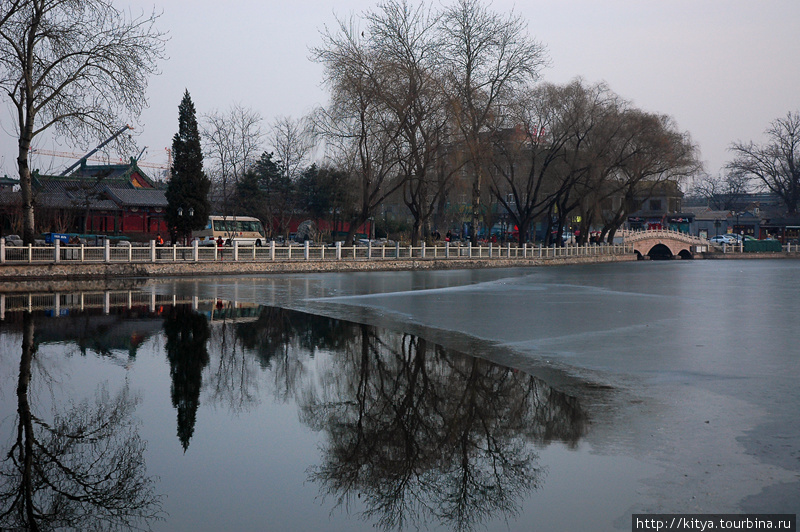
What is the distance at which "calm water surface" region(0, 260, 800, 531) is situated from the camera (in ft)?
17.5

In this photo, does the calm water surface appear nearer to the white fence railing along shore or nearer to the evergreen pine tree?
the white fence railing along shore

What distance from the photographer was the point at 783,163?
3752 inches

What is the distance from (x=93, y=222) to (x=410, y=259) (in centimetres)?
2572

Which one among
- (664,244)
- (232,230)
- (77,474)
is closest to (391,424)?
(77,474)

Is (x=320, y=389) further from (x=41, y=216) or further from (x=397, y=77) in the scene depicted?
(x=41, y=216)

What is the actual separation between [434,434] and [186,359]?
5.51 m

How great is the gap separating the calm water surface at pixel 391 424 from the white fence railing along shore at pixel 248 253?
1568 centimetres

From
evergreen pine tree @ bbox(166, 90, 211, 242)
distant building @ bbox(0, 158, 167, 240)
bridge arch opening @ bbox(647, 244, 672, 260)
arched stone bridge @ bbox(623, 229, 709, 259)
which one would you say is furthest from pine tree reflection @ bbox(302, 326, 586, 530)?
bridge arch opening @ bbox(647, 244, 672, 260)

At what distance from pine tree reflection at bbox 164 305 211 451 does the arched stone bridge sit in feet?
223

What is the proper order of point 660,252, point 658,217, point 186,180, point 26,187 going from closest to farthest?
point 26,187 → point 186,180 → point 660,252 → point 658,217

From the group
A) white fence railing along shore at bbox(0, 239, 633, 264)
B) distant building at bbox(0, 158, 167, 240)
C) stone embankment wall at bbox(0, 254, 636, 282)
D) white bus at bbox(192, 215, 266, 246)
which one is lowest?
stone embankment wall at bbox(0, 254, 636, 282)

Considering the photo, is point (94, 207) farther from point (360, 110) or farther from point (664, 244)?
point (664, 244)

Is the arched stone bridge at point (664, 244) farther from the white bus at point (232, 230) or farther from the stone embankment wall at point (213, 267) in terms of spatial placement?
the white bus at point (232, 230)

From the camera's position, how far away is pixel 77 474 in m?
5.90
